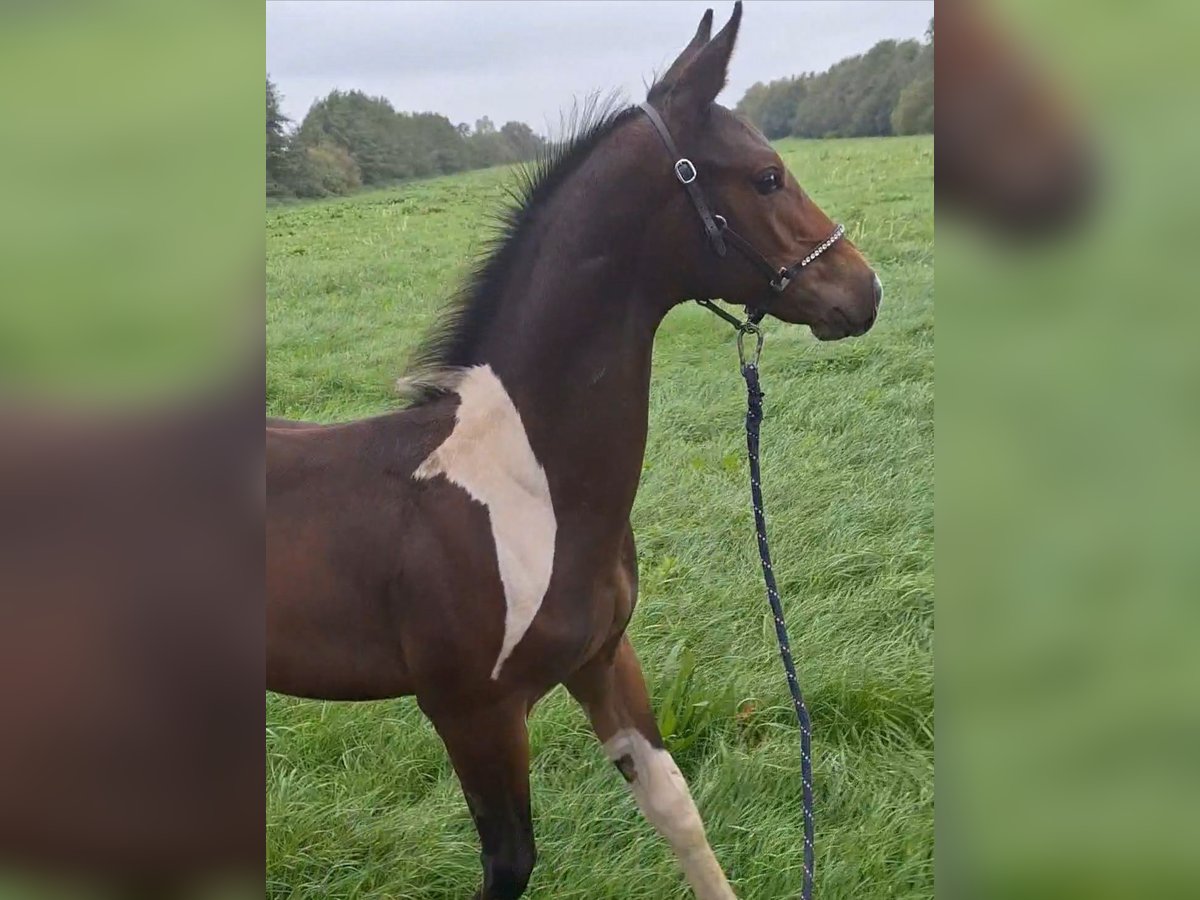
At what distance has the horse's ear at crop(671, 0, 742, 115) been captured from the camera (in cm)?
124

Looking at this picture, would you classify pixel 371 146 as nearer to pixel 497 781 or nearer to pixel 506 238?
pixel 506 238

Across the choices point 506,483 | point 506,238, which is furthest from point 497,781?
point 506,238

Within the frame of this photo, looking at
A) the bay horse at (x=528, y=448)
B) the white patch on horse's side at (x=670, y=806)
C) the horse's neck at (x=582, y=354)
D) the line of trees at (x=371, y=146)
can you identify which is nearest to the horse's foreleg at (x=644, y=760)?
the white patch on horse's side at (x=670, y=806)

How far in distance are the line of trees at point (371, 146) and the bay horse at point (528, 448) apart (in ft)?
Answer: 0.49

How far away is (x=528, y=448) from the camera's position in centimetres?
138

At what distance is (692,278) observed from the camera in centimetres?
133

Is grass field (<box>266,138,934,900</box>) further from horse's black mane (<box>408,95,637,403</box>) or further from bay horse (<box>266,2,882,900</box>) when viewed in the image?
bay horse (<box>266,2,882,900</box>)

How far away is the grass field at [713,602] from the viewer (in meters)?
1.67

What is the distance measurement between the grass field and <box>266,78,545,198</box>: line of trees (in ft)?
0.13

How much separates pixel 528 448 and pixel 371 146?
568mm
